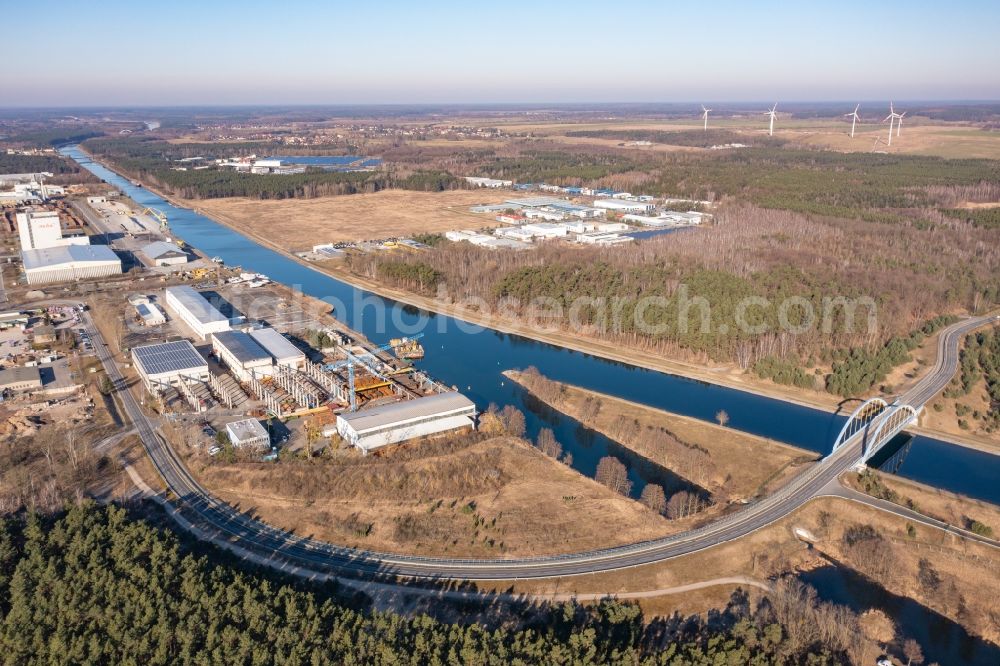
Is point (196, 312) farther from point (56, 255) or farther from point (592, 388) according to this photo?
point (592, 388)

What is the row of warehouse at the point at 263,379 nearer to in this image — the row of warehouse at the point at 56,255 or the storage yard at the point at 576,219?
the row of warehouse at the point at 56,255

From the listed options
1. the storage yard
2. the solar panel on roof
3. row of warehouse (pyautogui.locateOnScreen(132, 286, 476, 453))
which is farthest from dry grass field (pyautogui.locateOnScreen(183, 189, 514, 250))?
the solar panel on roof

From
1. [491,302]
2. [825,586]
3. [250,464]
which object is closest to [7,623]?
[250,464]

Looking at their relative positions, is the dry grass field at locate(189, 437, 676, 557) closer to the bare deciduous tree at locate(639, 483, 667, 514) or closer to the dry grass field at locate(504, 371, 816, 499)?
the bare deciduous tree at locate(639, 483, 667, 514)

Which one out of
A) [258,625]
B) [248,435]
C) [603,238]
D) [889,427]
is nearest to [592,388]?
[889,427]

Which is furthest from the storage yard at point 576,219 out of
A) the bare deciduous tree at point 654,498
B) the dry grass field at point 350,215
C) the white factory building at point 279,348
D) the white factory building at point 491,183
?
the bare deciduous tree at point 654,498
